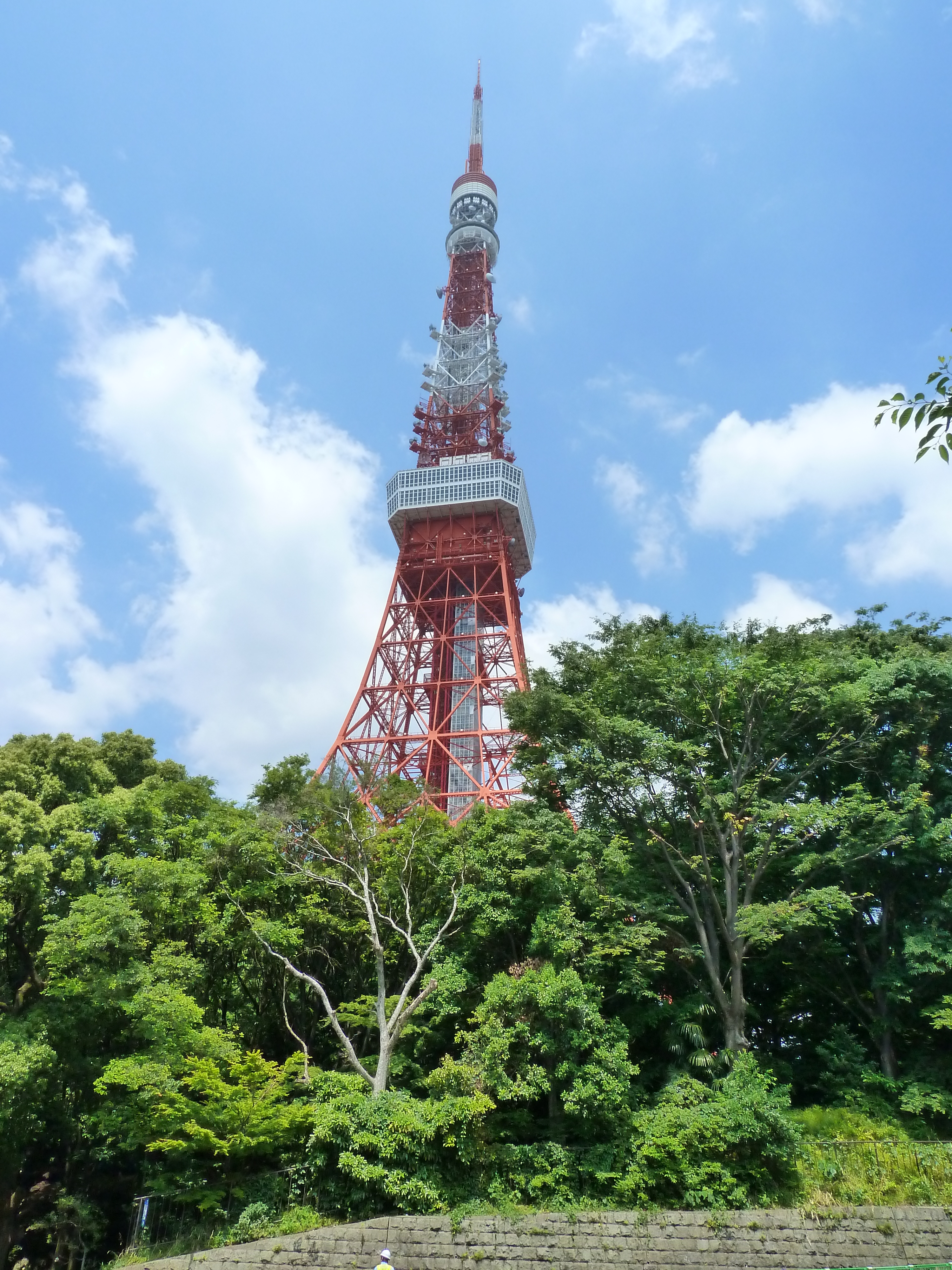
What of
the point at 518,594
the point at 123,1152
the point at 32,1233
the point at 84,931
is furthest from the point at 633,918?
the point at 518,594

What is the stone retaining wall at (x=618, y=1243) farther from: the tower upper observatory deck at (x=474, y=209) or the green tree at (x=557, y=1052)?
the tower upper observatory deck at (x=474, y=209)

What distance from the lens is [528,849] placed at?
43.8 feet

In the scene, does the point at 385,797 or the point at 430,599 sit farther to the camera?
the point at 430,599

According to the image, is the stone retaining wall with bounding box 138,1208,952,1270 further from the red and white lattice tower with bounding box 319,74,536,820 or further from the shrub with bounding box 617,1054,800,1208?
the red and white lattice tower with bounding box 319,74,536,820

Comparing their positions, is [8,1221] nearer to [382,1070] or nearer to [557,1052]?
[382,1070]

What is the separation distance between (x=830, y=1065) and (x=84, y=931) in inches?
465

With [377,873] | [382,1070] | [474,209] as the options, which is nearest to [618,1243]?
[382,1070]

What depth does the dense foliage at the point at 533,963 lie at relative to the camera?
10680 millimetres

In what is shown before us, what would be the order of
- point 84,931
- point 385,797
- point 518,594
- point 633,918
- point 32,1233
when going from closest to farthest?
point 84,931
point 633,918
point 32,1233
point 385,797
point 518,594

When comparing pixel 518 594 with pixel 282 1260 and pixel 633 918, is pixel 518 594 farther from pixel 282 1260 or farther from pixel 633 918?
pixel 282 1260

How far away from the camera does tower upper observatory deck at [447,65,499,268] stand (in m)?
44.5

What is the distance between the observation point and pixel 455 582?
3400 cm

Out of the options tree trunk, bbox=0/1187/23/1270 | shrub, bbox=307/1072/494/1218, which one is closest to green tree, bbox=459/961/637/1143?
shrub, bbox=307/1072/494/1218

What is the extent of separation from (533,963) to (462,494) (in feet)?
79.2
